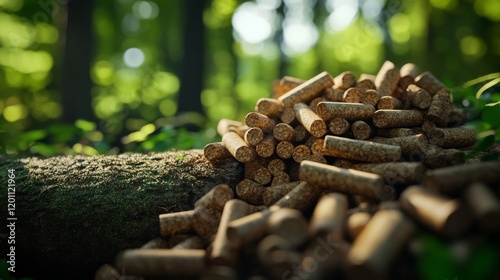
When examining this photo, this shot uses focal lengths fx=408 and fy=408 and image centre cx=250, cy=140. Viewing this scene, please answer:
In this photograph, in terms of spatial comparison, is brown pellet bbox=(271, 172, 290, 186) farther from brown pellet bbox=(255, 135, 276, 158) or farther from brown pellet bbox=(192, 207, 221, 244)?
brown pellet bbox=(192, 207, 221, 244)

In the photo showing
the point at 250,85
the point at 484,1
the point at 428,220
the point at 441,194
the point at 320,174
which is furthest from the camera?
the point at 250,85

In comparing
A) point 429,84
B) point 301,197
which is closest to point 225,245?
point 301,197

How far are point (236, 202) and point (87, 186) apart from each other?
1.67 m

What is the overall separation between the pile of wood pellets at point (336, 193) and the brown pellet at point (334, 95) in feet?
0.06

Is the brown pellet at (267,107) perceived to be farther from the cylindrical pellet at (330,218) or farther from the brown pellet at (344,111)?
the cylindrical pellet at (330,218)

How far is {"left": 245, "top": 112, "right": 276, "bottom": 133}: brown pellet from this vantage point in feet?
14.8

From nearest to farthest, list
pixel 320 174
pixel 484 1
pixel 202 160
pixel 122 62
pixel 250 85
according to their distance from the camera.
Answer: pixel 320 174, pixel 202 160, pixel 484 1, pixel 122 62, pixel 250 85

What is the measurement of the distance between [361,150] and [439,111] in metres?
1.20

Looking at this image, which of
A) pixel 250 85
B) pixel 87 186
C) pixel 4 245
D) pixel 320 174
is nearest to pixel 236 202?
pixel 320 174

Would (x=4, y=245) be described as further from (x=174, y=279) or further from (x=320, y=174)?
(x=320, y=174)

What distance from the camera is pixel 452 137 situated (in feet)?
14.2

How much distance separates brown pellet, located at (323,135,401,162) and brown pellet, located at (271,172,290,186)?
22.7 inches

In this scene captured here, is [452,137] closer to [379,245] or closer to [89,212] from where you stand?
[379,245]

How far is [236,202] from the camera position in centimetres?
379
